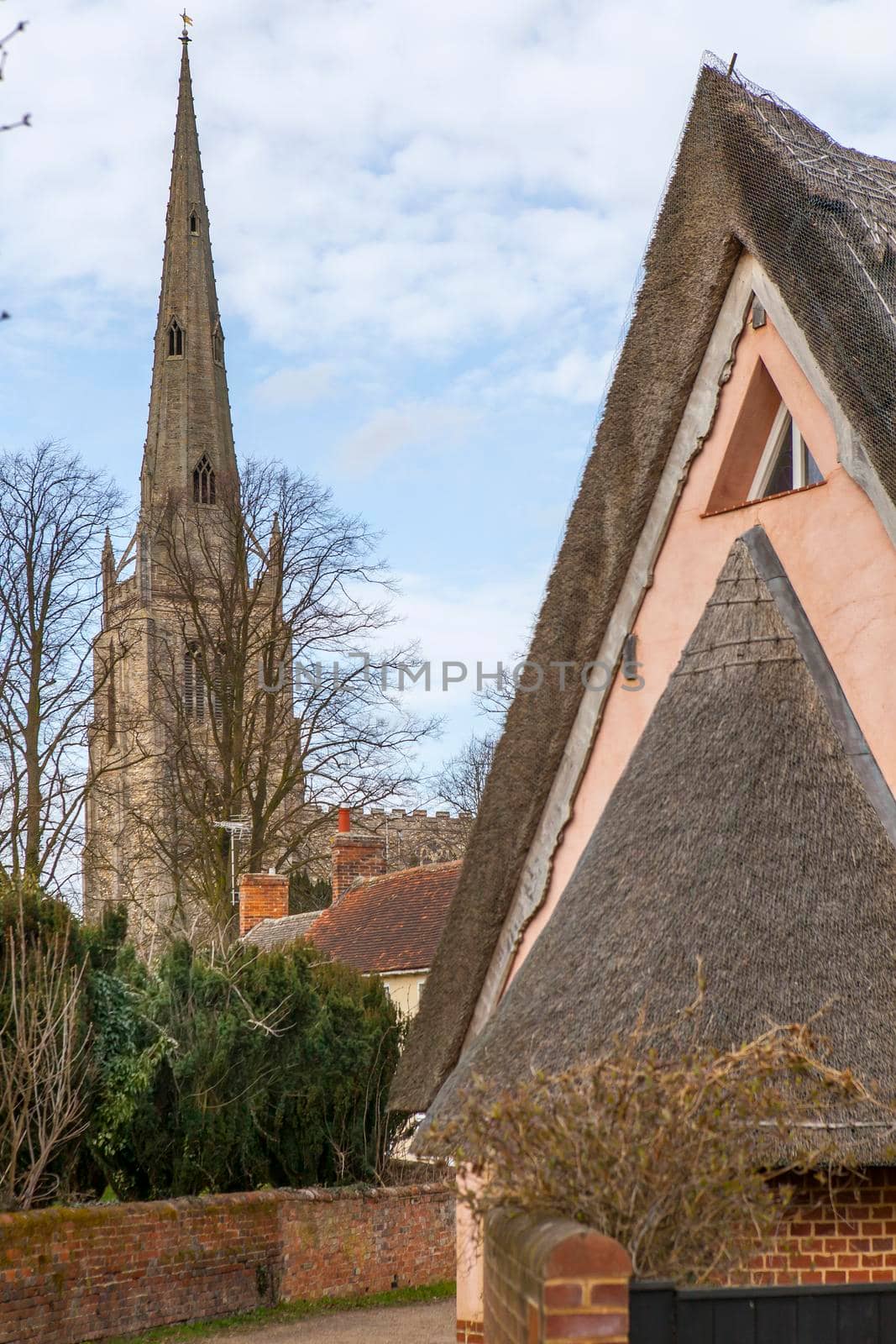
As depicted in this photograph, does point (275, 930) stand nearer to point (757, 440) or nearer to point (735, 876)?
point (757, 440)

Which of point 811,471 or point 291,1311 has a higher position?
point 811,471

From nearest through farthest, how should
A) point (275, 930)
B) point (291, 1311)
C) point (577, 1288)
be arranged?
point (577, 1288), point (291, 1311), point (275, 930)

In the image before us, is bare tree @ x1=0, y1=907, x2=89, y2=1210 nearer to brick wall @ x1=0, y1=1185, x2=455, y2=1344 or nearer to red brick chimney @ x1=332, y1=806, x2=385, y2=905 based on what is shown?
brick wall @ x1=0, y1=1185, x2=455, y2=1344

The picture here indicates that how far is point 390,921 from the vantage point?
27.6 m

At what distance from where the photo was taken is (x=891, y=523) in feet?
26.7

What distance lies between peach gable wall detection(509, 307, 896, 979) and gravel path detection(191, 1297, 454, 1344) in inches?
225

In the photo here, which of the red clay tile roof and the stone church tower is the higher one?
the stone church tower

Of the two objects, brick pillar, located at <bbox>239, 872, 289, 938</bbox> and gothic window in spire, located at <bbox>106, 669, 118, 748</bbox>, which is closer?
brick pillar, located at <bbox>239, 872, 289, 938</bbox>

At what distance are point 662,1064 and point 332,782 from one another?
24.0 metres

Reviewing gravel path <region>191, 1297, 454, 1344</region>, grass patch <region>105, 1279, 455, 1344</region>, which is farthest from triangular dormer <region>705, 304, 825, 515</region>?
grass patch <region>105, 1279, 455, 1344</region>

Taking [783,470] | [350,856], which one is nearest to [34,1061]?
[783,470]

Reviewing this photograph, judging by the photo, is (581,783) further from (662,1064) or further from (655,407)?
(662,1064)

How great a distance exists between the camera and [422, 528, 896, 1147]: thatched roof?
22.8 ft

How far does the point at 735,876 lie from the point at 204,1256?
926cm
